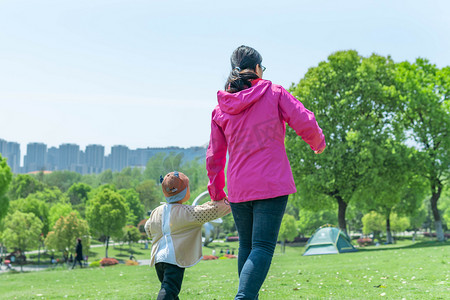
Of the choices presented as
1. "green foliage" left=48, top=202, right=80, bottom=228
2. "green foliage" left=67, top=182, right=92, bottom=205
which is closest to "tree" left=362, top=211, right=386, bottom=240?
"green foliage" left=48, top=202, right=80, bottom=228

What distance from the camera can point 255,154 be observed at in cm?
377

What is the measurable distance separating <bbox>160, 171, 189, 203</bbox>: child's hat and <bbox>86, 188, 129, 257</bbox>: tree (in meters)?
45.0

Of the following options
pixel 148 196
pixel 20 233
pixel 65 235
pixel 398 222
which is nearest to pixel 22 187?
pixel 148 196

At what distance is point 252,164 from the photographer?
374cm

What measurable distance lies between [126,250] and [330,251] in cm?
4522

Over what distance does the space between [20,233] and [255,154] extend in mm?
42774

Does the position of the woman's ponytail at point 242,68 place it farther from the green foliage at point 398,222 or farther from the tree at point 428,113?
the green foliage at point 398,222

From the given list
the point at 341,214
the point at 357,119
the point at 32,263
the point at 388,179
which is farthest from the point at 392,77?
the point at 32,263

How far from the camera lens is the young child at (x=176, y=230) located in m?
4.53

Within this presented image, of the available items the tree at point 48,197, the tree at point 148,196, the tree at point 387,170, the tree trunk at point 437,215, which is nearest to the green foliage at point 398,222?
the tree trunk at point 437,215

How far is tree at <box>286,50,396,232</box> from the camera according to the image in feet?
86.6

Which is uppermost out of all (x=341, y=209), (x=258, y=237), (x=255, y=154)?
(x=255, y=154)

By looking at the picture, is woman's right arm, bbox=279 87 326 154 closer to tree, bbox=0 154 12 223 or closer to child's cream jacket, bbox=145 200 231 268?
child's cream jacket, bbox=145 200 231 268

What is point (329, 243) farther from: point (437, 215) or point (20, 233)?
point (20, 233)
